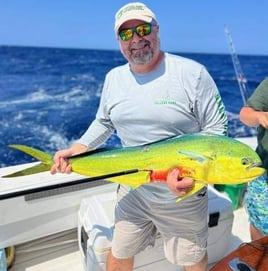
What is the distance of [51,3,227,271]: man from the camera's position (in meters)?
1.47

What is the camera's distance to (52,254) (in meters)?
2.50

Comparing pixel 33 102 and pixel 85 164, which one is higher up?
pixel 85 164

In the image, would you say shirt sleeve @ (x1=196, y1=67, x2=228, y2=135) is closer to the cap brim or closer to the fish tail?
the cap brim

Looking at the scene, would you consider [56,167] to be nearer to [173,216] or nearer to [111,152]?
[111,152]

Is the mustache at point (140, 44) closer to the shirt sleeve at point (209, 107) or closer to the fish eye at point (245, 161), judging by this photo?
the shirt sleeve at point (209, 107)

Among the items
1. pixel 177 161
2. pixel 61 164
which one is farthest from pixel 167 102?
pixel 61 164

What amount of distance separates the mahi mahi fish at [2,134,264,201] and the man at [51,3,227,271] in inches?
2.1

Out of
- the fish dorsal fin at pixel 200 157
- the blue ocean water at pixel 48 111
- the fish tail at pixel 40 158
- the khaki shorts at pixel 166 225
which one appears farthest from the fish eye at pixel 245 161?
the blue ocean water at pixel 48 111

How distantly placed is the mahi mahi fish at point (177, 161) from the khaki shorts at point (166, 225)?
28cm

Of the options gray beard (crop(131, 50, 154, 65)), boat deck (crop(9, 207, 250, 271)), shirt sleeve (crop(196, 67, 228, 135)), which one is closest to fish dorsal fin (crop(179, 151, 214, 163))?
shirt sleeve (crop(196, 67, 228, 135))

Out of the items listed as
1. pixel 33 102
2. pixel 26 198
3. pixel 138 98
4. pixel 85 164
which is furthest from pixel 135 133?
pixel 33 102

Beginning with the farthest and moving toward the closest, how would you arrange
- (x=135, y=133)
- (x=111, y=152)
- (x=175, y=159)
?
(x=135, y=133) < (x=111, y=152) < (x=175, y=159)

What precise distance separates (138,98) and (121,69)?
0.20 metres

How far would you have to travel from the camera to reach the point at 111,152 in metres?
1.45
